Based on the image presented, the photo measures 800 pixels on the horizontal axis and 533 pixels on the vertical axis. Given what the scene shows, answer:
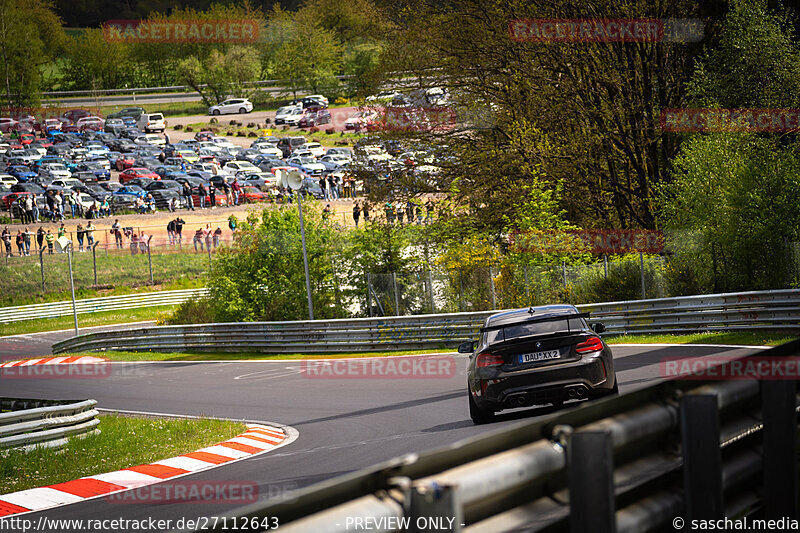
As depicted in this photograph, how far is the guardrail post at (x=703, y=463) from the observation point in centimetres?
379

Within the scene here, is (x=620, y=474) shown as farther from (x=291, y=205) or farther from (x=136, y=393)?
(x=291, y=205)

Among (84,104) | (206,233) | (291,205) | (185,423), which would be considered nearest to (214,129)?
(84,104)

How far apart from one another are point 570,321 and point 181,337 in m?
26.8

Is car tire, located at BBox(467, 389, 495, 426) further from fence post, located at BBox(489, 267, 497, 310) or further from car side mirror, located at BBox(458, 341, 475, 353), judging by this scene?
fence post, located at BBox(489, 267, 497, 310)

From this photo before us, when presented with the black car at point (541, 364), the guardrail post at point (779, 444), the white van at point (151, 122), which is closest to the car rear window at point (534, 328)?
the black car at point (541, 364)

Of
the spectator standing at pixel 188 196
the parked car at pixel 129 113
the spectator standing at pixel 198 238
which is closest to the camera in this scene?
the spectator standing at pixel 198 238

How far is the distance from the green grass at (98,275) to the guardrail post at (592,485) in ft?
172

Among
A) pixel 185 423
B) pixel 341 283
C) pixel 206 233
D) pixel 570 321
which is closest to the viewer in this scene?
pixel 570 321

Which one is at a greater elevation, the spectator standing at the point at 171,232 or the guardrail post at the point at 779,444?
the spectator standing at the point at 171,232

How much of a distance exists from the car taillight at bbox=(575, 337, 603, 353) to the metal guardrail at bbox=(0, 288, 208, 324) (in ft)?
143

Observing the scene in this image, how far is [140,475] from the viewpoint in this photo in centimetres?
1187

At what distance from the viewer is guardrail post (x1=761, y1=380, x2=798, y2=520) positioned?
13.8 feet

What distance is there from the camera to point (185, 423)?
54.9 ft

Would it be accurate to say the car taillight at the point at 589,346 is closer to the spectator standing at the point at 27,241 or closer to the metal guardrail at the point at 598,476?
the metal guardrail at the point at 598,476
